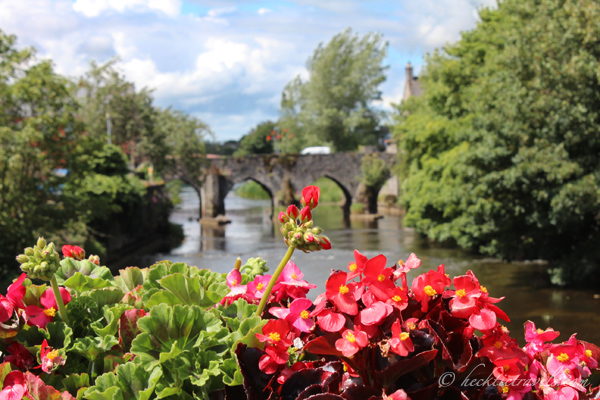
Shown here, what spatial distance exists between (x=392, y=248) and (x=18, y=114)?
15.6 m

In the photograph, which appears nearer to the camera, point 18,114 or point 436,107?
point 18,114

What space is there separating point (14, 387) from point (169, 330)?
0.44 meters

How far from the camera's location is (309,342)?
1576mm

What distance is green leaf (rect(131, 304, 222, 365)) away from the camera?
1.59 metres

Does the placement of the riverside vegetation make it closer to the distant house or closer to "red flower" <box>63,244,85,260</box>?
"red flower" <box>63,244,85,260</box>

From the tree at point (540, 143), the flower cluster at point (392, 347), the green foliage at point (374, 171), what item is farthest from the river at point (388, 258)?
the flower cluster at point (392, 347)

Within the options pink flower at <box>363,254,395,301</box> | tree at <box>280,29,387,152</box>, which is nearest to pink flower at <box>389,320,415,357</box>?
pink flower at <box>363,254,395,301</box>

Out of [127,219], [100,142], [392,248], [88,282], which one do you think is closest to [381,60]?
[392,248]

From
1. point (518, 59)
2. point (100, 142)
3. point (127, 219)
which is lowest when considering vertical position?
point (127, 219)

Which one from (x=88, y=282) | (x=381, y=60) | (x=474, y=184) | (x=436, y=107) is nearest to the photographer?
(x=88, y=282)

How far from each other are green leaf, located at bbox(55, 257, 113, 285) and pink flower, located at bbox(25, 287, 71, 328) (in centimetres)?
24

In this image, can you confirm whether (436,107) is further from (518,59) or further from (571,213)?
(571,213)

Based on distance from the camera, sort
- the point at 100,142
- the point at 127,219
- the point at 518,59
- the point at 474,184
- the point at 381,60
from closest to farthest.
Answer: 1. the point at 518,59
2. the point at 474,184
3. the point at 100,142
4. the point at 127,219
5. the point at 381,60

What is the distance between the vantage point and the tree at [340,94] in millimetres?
47688
